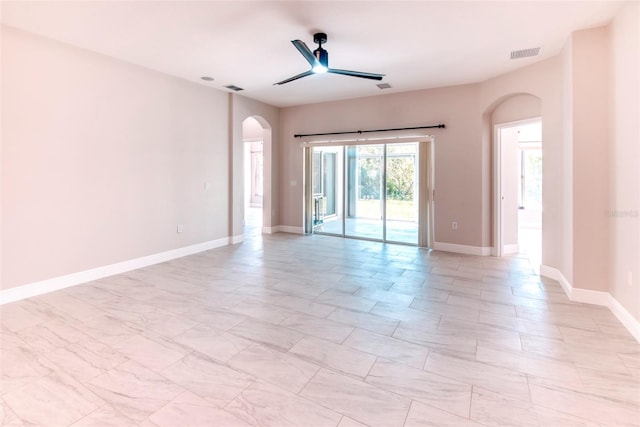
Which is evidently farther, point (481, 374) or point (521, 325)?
point (521, 325)

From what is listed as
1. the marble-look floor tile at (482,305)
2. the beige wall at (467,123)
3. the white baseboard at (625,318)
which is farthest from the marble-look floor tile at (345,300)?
the beige wall at (467,123)

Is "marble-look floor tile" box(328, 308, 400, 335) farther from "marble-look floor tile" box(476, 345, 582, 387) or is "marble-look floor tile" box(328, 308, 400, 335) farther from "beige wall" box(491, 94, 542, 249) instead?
"beige wall" box(491, 94, 542, 249)

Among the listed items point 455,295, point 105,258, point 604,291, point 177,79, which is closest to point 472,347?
point 455,295

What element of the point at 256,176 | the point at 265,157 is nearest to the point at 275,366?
the point at 265,157

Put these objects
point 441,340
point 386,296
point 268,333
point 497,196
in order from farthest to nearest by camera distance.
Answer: point 497,196 < point 386,296 < point 268,333 < point 441,340

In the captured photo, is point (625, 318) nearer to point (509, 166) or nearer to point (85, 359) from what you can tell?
point (509, 166)

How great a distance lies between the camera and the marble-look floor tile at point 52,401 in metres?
1.76

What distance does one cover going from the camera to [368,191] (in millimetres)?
7273

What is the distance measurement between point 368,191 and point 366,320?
15.1 ft

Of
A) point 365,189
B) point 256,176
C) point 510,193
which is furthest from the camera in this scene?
point 256,176

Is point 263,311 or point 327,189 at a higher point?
point 327,189

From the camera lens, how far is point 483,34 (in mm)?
3582

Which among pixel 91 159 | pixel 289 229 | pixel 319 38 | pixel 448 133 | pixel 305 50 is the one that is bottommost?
pixel 289 229

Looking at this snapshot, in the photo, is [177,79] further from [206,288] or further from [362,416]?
[362,416]
